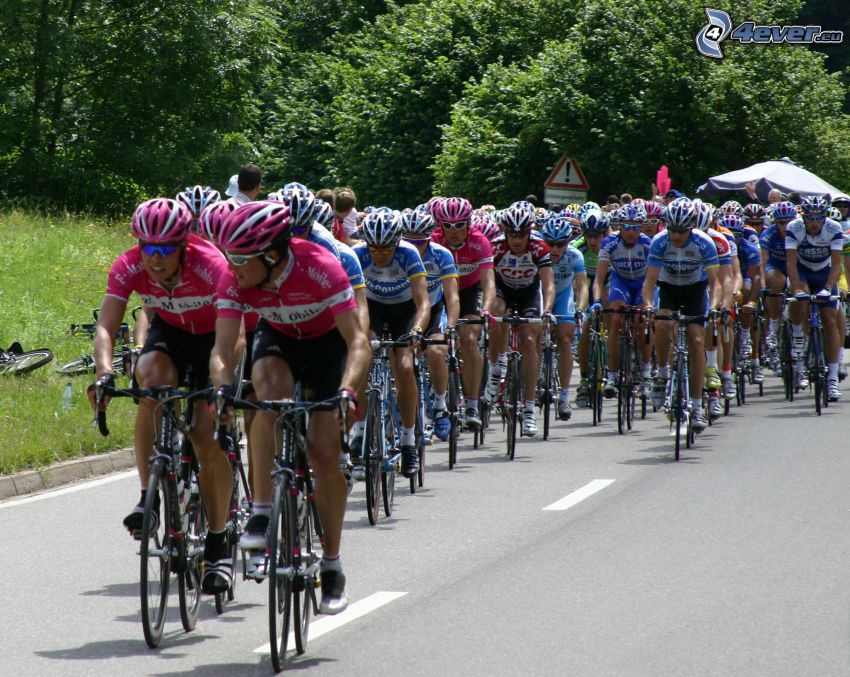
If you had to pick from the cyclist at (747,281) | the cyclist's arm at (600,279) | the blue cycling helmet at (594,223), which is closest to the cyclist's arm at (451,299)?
the cyclist's arm at (600,279)

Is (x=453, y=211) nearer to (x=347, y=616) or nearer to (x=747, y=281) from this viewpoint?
(x=347, y=616)

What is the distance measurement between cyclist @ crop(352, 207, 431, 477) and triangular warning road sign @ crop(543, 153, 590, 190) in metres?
15.3

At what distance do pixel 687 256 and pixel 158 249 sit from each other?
7.10 meters

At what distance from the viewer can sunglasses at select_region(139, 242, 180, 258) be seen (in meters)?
6.66

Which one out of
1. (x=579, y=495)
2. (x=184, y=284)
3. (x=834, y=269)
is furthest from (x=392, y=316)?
(x=834, y=269)

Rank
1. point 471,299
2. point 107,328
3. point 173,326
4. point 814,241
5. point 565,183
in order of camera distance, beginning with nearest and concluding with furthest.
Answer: point 107,328
point 173,326
point 471,299
point 814,241
point 565,183

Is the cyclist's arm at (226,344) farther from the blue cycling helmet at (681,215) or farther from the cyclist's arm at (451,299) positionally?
the blue cycling helmet at (681,215)

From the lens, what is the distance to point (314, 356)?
657 centimetres

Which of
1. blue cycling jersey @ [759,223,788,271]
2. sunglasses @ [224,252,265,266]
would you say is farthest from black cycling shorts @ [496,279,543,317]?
sunglasses @ [224,252,265,266]

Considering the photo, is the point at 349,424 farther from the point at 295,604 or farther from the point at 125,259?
the point at 125,259

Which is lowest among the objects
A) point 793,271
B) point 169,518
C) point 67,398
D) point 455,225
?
point 169,518

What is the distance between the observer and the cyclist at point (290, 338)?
234 inches

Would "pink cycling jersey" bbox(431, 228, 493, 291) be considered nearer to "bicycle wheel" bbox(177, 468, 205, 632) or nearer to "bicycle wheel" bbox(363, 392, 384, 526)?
"bicycle wheel" bbox(363, 392, 384, 526)

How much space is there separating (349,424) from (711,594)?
2267 mm
